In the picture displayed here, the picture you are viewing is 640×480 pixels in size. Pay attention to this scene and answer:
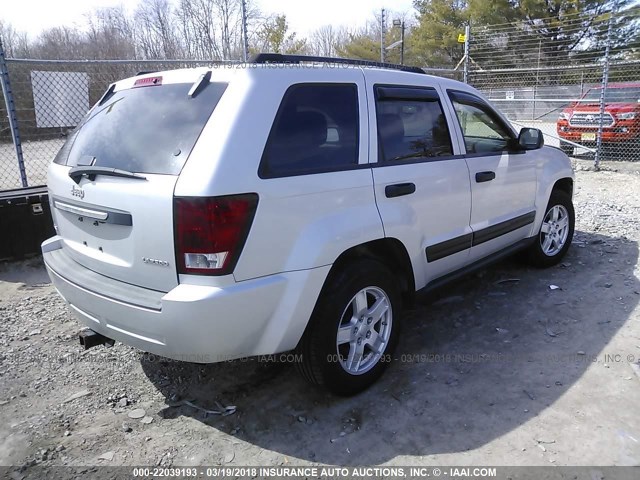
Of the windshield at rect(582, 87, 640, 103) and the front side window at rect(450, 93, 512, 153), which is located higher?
the windshield at rect(582, 87, 640, 103)

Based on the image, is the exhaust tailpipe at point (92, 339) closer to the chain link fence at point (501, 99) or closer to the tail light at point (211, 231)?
the tail light at point (211, 231)

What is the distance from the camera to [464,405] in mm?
2908

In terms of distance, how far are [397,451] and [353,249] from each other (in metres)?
1.11

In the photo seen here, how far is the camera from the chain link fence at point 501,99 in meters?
7.01

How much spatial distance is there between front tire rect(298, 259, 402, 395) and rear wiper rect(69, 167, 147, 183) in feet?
3.86

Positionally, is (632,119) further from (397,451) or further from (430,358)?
(397,451)

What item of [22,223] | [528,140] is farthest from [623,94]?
[22,223]

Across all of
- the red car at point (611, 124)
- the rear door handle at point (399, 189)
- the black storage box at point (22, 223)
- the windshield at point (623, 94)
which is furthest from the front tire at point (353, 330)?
the windshield at point (623, 94)

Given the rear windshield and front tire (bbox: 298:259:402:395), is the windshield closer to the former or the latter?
front tire (bbox: 298:259:402:395)

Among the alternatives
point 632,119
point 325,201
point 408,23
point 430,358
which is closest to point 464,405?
point 430,358

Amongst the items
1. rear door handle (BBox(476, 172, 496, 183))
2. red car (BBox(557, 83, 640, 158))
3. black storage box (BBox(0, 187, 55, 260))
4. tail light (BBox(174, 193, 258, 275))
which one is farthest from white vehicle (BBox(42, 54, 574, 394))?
red car (BBox(557, 83, 640, 158))

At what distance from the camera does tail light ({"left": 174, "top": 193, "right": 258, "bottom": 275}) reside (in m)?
2.25

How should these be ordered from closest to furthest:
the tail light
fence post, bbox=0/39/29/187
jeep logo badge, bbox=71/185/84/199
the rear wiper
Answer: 1. the tail light
2. the rear wiper
3. jeep logo badge, bbox=71/185/84/199
4. fence post, bbox=0/39/29/187

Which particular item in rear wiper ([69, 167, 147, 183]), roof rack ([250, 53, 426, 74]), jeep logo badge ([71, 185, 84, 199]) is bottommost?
jeep logo badge ([71, 185, 84, 199])
